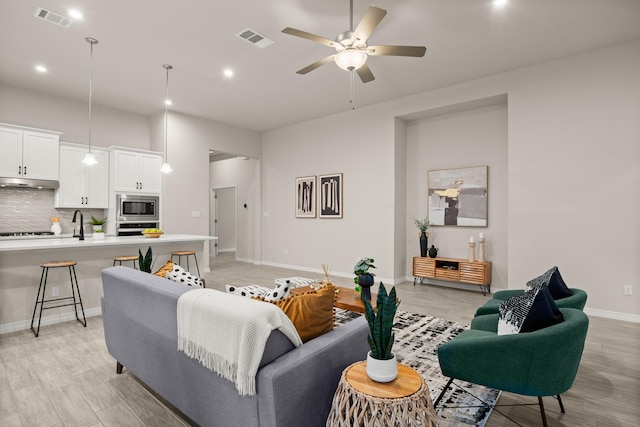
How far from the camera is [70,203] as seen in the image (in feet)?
18.2

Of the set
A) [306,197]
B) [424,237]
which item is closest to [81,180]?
[306,197]

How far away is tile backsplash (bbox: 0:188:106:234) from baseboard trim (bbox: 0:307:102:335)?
239cm

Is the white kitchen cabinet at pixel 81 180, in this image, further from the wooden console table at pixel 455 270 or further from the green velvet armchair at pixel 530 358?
the green velvet armchair at pixel 530 358

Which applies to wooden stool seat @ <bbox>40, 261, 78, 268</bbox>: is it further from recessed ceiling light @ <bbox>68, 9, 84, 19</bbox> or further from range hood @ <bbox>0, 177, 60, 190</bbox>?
recessed ceiling light @ <bbox>68, 9, 84, 19</bbox>

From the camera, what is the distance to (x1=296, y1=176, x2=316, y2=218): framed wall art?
7.23 m

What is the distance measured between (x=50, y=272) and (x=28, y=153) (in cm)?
240

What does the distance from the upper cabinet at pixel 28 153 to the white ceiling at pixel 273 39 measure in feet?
2.73

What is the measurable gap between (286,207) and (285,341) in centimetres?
634

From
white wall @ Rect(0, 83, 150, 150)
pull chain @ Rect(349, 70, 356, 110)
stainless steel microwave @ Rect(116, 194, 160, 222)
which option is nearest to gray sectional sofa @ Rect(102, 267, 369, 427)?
pull chain @ Rect(349, 70, 356, 110)

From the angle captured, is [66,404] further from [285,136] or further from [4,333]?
[285,136]

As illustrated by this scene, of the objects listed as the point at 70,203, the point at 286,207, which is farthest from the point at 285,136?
the point at 70,203

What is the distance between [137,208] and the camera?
6020 millimetres

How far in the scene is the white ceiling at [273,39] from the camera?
330 centimetres

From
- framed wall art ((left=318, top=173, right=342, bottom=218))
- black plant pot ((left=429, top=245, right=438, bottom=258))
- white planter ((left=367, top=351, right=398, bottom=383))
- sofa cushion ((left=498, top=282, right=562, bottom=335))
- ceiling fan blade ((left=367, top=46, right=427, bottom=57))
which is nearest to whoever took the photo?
white planter ((left=367, top=351, right=398, bottom=383))
